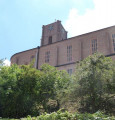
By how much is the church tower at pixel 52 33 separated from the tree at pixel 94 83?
1494 inches

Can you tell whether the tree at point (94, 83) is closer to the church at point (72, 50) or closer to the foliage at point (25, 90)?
the foliage at point (25, 90)

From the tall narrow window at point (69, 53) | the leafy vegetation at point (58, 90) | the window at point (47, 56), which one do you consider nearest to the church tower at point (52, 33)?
the window at point (47, 56)

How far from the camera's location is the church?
29172 mm

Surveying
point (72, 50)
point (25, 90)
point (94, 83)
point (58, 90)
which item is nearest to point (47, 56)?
point (72, 50)

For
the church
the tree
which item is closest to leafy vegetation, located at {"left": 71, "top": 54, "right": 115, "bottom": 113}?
the tree

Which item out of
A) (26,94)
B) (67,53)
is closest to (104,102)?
(26,94)

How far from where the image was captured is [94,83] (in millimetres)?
8695

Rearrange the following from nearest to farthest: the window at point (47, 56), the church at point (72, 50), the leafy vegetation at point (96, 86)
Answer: the leafy vegetation at point (96, 86) < the church at point (72, 50) < the window at point (47, 56)

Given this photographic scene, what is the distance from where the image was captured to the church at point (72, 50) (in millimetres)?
29172

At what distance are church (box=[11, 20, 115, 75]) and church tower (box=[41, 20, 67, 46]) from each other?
1006 cm

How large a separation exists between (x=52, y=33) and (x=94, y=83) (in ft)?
136

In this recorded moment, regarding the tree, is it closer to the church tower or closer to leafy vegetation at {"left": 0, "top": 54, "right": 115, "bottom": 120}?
leafy vegetation at {"left": 0, "top": 54, "right": 115, "bottom": 120}

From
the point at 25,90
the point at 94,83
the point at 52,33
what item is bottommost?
the point at 25,90

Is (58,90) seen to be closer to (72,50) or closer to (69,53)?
(72,50)
